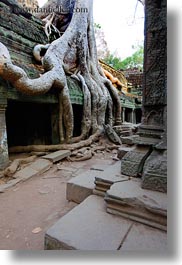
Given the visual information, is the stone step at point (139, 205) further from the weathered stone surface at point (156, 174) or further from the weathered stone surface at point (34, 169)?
the weathered stone surface at point (34, 169)

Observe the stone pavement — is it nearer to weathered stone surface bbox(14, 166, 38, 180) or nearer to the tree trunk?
weathered stone surface bbox(14, 166, 38, 180)

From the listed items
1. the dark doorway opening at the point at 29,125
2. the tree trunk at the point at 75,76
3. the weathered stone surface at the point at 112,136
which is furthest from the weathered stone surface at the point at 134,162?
the weathered stone surface at the point at 112,136

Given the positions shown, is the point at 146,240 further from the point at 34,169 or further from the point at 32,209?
the point at 34,169

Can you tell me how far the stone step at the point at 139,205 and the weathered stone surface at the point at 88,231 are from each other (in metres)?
0.06

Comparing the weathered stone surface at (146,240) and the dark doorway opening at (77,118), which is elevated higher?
the dark doorway opening at (77,118)

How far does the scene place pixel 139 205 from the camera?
130 cm

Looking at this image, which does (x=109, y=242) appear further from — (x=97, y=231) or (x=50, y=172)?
(x=50, y=172)

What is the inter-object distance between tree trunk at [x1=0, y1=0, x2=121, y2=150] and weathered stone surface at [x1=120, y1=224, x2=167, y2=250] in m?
2.58

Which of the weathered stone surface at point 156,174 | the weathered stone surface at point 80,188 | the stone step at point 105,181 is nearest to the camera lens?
the weathered stone surface at point 156,174

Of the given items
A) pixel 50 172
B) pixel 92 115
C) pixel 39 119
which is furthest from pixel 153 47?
pixel 92 115

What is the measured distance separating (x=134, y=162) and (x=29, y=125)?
3677mm

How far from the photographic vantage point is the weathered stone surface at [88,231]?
1115 mm

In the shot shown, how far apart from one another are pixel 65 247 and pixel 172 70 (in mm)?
1266

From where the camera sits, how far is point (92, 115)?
227 inches
